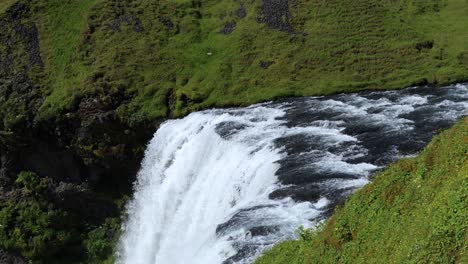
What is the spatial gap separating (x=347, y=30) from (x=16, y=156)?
37602mm

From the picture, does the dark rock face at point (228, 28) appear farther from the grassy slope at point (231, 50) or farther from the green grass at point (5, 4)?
the green grass at point (5, 4)

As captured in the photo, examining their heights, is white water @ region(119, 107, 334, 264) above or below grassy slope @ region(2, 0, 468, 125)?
below

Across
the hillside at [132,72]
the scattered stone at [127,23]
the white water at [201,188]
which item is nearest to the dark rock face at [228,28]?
the hillside at [132,72]

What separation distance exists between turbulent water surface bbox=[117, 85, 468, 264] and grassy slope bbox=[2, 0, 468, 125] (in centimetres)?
370

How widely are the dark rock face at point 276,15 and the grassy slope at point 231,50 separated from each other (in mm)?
417

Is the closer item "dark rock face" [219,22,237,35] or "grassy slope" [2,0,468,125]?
"grassy slope" [2,0,468,125]

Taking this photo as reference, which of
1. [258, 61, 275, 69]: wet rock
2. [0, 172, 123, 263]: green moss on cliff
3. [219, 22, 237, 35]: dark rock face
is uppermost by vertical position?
[219, 22, 237, 35]: dark rock face

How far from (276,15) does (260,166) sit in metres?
29.0

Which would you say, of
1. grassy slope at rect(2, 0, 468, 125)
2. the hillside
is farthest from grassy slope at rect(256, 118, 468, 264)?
grassy slope at rect(2, 0, 468, 125)

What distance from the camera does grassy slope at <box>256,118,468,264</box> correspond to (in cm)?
1530

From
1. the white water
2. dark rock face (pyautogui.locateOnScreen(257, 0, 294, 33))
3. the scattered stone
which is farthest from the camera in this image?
the scattered stone

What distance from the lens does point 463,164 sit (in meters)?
17.2

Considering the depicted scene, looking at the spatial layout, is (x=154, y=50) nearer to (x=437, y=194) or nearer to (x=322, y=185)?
(x=322, y=185)

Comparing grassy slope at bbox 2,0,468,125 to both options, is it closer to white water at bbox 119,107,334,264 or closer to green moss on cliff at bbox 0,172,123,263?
white water at bbox 119,107,334,264
